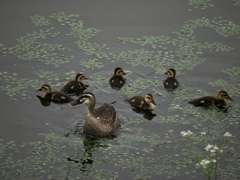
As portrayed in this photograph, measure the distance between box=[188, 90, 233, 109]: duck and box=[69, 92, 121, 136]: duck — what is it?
1.51 metres

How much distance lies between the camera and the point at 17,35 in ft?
45.1

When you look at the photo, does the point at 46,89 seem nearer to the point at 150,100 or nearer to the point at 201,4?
the point at 150,100

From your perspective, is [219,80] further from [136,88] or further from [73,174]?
[73,174]

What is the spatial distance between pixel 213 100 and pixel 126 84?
179 cm

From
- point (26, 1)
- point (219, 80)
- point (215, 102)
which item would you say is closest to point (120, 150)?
point (215, 102)

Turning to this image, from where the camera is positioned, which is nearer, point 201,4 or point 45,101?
point 45,101

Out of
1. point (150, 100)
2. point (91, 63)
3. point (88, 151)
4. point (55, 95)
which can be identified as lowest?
point (88, 151)

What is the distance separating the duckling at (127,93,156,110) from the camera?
11688 millimetres

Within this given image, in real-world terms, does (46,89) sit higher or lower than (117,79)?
lower

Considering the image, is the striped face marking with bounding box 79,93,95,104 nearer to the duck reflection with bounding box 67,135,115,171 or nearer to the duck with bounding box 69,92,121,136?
the duck with bounding box 69,92,121,136

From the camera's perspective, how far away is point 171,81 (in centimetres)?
1224

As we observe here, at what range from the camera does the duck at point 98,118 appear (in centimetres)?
1110

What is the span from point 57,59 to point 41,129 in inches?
96.4

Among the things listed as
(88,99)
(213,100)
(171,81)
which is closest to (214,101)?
(213,100)
